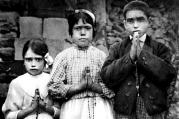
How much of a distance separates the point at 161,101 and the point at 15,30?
233 centimetres

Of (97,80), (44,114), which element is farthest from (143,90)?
(44,114)

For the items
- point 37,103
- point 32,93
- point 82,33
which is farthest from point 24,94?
point 82,33

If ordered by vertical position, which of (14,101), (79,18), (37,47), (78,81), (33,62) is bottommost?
(14,101)

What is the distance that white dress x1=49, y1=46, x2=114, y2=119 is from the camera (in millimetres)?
3221

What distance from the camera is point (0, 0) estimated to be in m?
5.03

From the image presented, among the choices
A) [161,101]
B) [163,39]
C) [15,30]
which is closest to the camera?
[161,101]

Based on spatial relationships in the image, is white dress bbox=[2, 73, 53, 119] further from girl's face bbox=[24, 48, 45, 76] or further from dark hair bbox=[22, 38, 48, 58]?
dark hair bbox=[22, 38, 48, 58]

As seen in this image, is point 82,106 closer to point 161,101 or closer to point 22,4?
point 161,101

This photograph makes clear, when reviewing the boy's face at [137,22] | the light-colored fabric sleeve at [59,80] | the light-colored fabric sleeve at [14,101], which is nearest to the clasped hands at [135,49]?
the boy's face at [137,22]

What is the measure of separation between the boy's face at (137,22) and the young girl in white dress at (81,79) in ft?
0.94

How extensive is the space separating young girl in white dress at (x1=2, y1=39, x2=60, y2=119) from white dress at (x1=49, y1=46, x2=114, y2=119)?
100 mm

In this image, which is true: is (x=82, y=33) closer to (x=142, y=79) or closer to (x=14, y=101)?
(x=142, y=79)

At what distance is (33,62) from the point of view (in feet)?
11.0

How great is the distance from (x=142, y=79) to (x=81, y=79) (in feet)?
1.41
